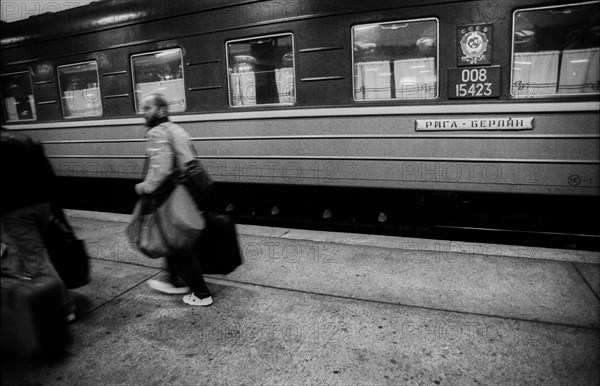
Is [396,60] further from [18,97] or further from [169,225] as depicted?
[18,97]

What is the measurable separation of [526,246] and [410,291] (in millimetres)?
1838

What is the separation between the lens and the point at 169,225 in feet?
9.87

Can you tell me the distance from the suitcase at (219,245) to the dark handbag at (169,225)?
0.27 metres

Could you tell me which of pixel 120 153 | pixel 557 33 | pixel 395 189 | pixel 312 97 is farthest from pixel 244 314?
pixel 120 153

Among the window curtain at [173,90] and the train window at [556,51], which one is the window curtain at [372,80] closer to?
the train window at [556,51]

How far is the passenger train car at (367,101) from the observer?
4.30 m

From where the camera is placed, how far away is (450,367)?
243cm

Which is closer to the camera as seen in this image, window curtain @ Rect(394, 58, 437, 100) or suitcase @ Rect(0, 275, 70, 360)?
suitcase @ Rect(0, 275, 70, 360)

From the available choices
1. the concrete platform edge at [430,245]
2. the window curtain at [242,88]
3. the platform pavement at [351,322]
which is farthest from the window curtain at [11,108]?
the concrete platform edge at [430,245]

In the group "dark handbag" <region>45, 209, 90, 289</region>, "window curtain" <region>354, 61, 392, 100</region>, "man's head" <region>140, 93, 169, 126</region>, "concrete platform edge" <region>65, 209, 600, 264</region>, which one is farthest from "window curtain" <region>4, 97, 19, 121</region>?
"window curtain" <region>354, 61, 392, 100</region>

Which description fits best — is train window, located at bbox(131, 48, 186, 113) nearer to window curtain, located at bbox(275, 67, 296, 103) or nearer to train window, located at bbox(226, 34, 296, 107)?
train window, located at bbox(226, 34, 296, 107)

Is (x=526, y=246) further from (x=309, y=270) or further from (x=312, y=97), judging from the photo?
(x=312, y=97)

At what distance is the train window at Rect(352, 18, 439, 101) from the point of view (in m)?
4.62

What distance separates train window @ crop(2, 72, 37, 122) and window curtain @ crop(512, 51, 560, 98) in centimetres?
780
